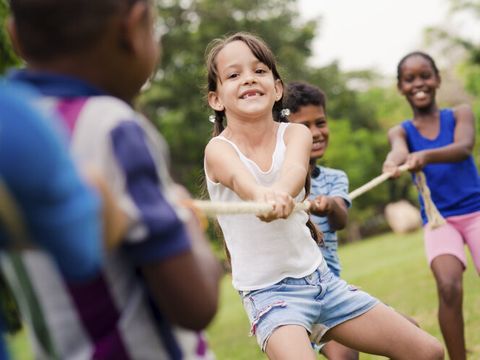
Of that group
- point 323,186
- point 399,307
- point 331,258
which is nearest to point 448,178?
point 323,186

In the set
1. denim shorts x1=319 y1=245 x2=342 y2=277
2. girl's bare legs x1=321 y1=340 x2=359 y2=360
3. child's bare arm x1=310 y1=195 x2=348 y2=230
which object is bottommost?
girl's bare legs x1=321 y1=340 x2=359 y2=360

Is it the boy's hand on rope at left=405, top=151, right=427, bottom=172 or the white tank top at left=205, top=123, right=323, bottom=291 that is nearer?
the white tank top at left=205, top=123, right=323, bottom=291

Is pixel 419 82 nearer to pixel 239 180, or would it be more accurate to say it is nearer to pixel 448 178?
pixel 448 178

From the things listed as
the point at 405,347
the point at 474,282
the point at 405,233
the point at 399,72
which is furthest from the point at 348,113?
the point at 405,347

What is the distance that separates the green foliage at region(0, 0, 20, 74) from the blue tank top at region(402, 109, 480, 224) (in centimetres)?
416

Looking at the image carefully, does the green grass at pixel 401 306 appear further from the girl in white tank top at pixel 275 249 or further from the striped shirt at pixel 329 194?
the girl in white tank top at pixel 275 249

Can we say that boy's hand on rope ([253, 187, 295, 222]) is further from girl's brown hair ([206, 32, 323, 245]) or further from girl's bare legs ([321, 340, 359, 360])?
girl's bare legs ([321, 340, 359, 360])

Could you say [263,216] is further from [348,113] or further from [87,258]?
[348,113]

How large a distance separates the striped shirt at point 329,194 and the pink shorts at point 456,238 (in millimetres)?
659

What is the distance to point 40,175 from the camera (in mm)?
1111

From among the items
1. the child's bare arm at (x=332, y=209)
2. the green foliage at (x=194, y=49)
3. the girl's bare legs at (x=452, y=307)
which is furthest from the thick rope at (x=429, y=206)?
the green foliage at (x=194, y=49)

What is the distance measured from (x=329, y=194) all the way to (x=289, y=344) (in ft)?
4.88

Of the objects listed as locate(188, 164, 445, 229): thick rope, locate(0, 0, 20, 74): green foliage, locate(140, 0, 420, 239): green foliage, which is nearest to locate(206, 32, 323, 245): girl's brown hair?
locate(188, 164, 445, 229): thick rope

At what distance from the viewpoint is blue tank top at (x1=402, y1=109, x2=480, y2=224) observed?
15.3 feet
